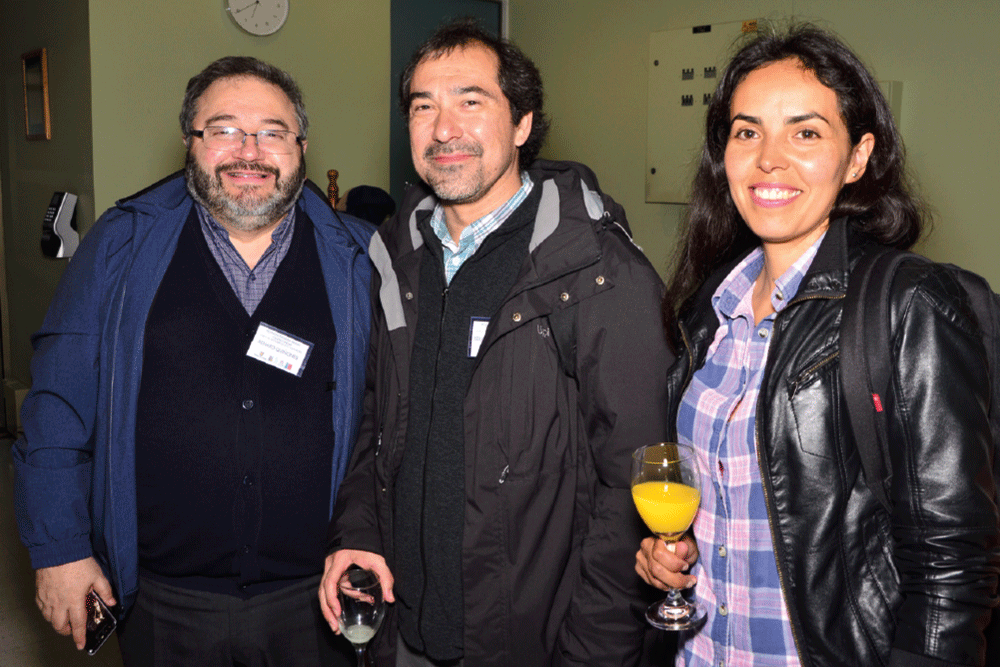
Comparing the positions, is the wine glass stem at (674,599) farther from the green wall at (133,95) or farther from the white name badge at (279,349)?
the green wall at (133,95)

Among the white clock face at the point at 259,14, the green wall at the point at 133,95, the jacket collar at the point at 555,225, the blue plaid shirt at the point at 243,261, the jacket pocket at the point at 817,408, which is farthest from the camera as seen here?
the white clock face at the point at 259,14

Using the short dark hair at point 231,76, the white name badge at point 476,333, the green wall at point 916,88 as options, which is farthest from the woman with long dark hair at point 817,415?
the green wall at point 916,88

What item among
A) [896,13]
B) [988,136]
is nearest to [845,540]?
[988,136]

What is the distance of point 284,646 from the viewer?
1.97m

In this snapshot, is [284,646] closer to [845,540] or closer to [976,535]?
[845,540]

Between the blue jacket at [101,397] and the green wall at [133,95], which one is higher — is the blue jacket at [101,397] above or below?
below

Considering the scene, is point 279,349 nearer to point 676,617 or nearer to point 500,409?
point 500,409

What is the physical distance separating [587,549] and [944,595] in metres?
0.67

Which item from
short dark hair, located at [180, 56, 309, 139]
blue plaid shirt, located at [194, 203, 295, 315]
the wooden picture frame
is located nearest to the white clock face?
the wooden picture frame

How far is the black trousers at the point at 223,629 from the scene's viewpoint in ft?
6.25

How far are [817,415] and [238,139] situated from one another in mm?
1551

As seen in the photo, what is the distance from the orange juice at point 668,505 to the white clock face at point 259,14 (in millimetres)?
3977

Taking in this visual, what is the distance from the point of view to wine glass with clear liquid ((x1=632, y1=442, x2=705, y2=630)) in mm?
1328

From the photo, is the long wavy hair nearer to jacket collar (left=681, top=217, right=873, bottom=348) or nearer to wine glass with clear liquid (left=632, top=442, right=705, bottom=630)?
jacket collar (left=681, top=217, right=873, bottom=348)
